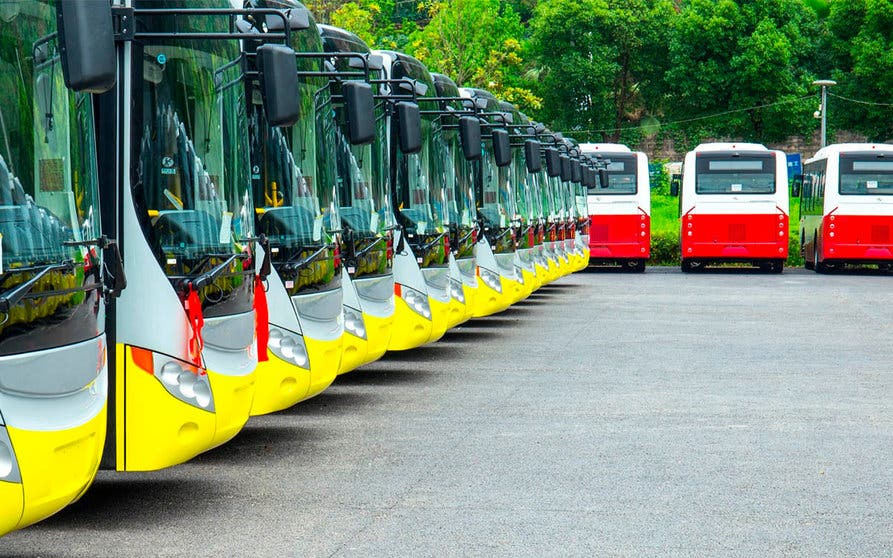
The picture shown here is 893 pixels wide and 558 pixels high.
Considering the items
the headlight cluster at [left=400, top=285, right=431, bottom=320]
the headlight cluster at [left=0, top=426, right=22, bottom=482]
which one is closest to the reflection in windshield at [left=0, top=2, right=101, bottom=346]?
the headlight cluster at [left=0, top=426, right=22, bottom=482]

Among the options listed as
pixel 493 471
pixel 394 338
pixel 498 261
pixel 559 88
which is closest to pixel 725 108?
pixel 559 88

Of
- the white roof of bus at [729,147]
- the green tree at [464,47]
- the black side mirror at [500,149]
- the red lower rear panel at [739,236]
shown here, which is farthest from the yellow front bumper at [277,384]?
the green tree at [464,47]

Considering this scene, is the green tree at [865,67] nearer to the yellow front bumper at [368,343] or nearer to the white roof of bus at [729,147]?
the white roof of bus at [729,147]

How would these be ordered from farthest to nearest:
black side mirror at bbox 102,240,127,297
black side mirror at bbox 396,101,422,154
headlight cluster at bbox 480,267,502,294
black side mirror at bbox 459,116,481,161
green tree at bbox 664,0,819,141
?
green tree at bbox 664,0,819,141, headlight cluster at bbox 480,267,502,294, black side mirror at bbox 459,116,481,161, black side mirror at bbox 396,101,422,154, black side mirror at bbox 102,240,127,297

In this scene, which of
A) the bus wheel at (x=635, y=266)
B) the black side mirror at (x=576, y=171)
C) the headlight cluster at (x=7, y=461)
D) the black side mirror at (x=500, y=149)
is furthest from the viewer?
the bus wheel at (x=635, y=266)

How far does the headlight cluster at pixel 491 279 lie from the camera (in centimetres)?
1820

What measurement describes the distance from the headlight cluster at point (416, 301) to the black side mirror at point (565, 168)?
13.1 metres

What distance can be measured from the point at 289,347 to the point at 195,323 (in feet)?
7.34

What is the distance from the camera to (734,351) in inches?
655

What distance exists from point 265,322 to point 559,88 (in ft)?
194

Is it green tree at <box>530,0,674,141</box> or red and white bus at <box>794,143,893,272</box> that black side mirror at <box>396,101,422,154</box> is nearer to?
red and white bus at <box>794,143,893,272</box>

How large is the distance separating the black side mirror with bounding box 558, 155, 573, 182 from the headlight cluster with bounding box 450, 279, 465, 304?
11.3 meters

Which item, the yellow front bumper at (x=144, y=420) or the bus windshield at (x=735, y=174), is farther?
the bus windshield at (x=735, y=174)

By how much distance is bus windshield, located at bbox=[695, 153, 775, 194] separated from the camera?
36812mm
